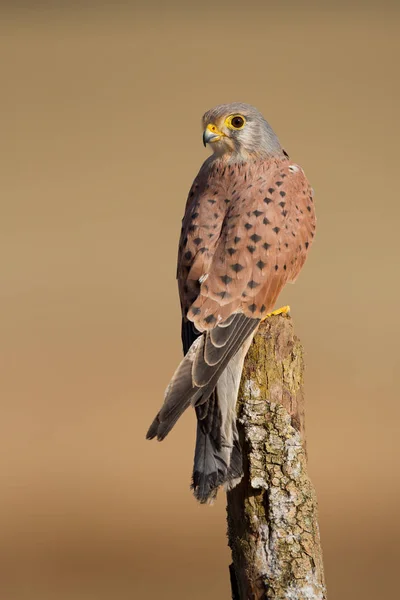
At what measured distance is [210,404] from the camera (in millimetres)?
2586

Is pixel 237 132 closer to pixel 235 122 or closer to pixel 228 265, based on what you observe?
pixel 235 122

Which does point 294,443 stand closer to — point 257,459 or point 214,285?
point 257,459

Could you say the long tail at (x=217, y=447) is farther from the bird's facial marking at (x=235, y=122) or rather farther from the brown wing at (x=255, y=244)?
the bird's facial marking at (x=235, y=122)

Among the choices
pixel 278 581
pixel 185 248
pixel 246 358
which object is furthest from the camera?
pixel 185 248

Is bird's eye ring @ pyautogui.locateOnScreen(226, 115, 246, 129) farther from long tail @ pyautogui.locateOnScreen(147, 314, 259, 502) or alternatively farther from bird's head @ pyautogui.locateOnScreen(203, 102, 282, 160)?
long tail @ pyautogui.locateOnScreen(147, 314, 259, 502)

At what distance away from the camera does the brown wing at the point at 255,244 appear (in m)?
2.83

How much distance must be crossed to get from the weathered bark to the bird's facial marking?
1.09 m

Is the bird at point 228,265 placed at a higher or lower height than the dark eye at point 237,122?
lower

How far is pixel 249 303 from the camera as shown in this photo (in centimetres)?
286

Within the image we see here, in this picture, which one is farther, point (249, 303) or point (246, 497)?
point (249, 303)

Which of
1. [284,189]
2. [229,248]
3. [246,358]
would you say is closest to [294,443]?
[246,358]

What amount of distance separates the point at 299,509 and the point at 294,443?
0.69ft

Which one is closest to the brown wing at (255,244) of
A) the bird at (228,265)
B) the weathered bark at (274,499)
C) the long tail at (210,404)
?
the bird at (228,265)

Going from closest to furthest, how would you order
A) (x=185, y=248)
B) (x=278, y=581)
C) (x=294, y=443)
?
(x=278, y=581)
(x=294, y=443)
(x=185, y=248)
